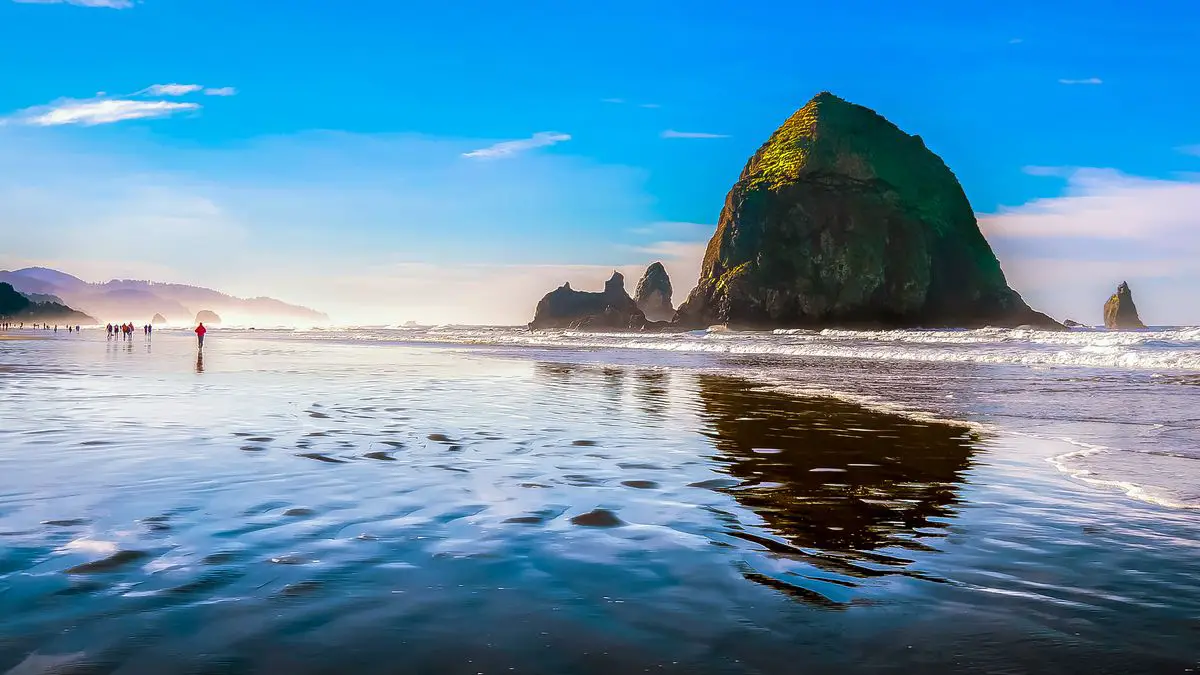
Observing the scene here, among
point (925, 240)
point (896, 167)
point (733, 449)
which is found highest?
point (896, 167)

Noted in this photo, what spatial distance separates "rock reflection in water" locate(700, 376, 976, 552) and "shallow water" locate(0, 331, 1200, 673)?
0.18ft

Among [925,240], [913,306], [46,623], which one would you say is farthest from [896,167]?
[46,623]

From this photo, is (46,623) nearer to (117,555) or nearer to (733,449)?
(117,555)

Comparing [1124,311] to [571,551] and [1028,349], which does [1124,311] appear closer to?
[1028,349]

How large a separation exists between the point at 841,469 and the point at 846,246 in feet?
317

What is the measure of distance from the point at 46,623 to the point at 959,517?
556cm

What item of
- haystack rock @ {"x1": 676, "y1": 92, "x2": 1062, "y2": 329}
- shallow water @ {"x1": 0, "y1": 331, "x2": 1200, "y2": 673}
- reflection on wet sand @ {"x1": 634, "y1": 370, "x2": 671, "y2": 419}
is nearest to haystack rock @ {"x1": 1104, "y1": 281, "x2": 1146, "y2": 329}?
haystack rock @ {"x1": 676, "y1": 92, "x2": 1062, "y2": 329}

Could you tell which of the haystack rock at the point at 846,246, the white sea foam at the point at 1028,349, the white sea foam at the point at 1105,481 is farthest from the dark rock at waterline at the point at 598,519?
the haystack rock at the point at 846,246

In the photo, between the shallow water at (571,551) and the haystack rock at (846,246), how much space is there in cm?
9021

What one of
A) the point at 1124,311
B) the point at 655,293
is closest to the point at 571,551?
the point at 1124,311

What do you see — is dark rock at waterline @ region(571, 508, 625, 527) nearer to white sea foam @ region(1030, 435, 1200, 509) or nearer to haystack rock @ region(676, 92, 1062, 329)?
white sea foam @ region(1030, 435, 1200, 509)

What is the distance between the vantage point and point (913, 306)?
322ft

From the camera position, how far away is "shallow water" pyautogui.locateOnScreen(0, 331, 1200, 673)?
10.2 feet

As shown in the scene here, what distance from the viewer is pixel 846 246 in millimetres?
99000
